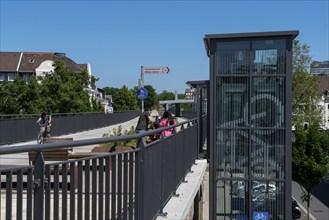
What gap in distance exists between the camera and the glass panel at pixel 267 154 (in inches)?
596

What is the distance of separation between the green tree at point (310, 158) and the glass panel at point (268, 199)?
68.4 feet

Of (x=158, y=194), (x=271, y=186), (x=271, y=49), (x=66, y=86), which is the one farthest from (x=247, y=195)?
(x=66, y=86)

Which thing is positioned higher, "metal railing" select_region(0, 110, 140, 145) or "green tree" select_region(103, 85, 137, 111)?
"green tree" select_region(103, 85, 137, 111)

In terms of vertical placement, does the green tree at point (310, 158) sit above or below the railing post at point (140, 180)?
below

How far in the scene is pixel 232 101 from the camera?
15.4 meters

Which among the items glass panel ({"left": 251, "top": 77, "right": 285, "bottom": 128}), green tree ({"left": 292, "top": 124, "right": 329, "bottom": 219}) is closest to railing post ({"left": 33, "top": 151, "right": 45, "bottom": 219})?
glass panel ({"left": 251, "top": 77, "right": 285, "bottom": 128})

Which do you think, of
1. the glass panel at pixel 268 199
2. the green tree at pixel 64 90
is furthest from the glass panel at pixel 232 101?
the green tree at pixel 64 90

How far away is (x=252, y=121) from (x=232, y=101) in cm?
88

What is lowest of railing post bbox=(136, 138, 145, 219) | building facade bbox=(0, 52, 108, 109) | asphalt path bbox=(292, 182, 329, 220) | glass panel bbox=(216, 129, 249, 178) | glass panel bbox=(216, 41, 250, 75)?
asphalt path bbox=(292, 182, 329, 220)

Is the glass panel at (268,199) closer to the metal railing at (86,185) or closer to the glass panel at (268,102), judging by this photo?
the glass panel at (268,102)

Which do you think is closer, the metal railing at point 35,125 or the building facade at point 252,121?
the building facade at point 252,121

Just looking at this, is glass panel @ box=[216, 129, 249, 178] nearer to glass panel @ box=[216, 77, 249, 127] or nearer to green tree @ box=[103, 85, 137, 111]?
glass panel @ box=[216, 77, 249, 127]

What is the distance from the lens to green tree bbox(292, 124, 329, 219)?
1412 inches

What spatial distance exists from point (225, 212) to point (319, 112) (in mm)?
36003
